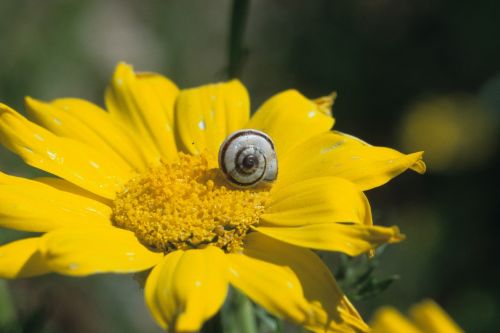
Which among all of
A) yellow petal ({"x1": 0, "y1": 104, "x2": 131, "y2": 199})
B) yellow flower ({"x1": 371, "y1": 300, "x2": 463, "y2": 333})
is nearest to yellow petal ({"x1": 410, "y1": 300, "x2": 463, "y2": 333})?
yellow flower ({"x1": 371, "y1": 300, "x2": 463, "y2": 333})

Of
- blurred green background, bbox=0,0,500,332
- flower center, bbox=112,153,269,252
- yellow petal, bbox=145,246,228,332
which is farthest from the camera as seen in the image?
blurred green background, bbox=0,0,500,332

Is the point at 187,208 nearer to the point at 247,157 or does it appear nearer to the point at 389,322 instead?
the point at 247,157

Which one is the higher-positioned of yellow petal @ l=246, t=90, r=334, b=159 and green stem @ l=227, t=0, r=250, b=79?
green stem @ l=227, t=0, r=250, b=79

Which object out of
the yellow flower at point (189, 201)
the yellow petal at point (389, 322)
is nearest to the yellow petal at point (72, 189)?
the yellow flower at point (189, 201)

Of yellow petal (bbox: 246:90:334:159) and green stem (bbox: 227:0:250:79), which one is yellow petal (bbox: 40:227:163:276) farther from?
green stem (bbox: 227:0:250:79)

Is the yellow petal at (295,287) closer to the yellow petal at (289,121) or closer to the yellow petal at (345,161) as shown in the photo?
the yellow petal at (345,161)

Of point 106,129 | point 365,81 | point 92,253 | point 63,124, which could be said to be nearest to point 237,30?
point 106,129
